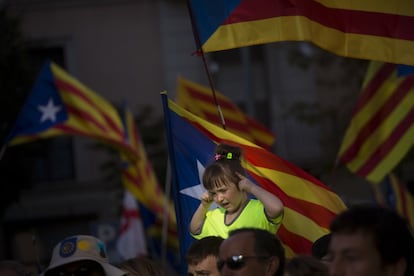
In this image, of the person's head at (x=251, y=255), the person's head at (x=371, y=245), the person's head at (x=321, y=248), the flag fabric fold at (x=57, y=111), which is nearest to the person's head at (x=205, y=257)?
the person's head at (x=321, y=248)

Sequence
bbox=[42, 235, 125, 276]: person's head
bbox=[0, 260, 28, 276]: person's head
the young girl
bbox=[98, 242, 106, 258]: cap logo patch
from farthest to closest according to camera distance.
Answer: the young girl < bbox=[0, 260, 28, 276]: person's head < bbox=[98, 242, 106, 258]: cap logo patch < bbox=[42, 235, 125, 276]: person's head

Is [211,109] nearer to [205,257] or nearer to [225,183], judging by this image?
[225,183]

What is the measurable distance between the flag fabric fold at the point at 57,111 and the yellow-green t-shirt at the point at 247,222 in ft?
18.7

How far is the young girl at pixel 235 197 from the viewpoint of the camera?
6.53m

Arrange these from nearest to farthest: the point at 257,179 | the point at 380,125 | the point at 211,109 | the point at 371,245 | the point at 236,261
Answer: the point at 371,245
the point at 236,261
the point at 257,179
the point at 380,125
the point at 211,109

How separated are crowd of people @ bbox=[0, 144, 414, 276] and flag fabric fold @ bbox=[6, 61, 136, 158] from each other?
18.5 ft

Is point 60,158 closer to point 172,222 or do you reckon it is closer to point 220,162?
point 172,222

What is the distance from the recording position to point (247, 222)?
6598mm

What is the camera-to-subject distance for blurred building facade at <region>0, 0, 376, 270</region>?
3002 centimetres

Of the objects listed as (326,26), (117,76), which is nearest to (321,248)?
(326,26)

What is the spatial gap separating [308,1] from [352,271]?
3053mm

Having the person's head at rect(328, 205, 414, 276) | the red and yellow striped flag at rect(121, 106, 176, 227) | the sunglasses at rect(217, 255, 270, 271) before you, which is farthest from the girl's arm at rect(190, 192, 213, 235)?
the red and yellow striped flag at rect(121, 106, 176, 227)

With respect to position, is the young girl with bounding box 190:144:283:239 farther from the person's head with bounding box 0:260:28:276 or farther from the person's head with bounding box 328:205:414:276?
the person's head with bounding box 328:205:414:276

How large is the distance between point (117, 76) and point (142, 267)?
23787 millimetres
